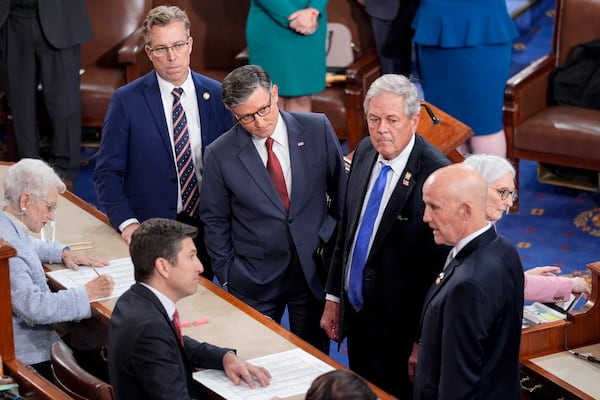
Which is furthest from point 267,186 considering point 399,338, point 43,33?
point 43,33

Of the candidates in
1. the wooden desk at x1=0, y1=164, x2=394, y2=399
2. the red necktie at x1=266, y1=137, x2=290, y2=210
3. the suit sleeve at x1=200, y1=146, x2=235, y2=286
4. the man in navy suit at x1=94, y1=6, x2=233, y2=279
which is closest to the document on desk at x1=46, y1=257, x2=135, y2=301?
the wooden desk at x1=0, y1=164, x2=394, y2=399

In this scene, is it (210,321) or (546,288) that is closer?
(210,321)

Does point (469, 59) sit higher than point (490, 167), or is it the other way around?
point (490, 167)

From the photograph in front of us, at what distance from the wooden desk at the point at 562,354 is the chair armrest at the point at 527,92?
9.50ft

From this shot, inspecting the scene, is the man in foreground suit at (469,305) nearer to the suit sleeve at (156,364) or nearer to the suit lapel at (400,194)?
the suit lapel at (400,194)

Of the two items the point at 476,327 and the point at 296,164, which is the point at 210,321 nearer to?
the point at 296,164

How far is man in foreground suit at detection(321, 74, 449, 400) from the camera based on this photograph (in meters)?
4.23

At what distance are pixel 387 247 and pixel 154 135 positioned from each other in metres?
1.28

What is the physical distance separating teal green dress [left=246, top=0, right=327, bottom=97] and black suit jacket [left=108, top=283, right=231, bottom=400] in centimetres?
339

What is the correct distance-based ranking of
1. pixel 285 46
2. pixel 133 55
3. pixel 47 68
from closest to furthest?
pixel 285 46 < pixel 47 68 < pixel 133 55

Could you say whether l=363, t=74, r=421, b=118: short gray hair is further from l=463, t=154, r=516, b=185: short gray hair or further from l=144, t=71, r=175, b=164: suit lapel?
l=144, t=71, r=175, b=164: suit lapel

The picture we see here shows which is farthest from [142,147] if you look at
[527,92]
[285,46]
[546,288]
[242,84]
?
[527,92]

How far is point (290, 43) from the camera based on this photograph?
22.2 feet

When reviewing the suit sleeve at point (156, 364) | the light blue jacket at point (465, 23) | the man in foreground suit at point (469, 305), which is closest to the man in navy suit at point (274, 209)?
the man in foreground suit at point (469, 305)
